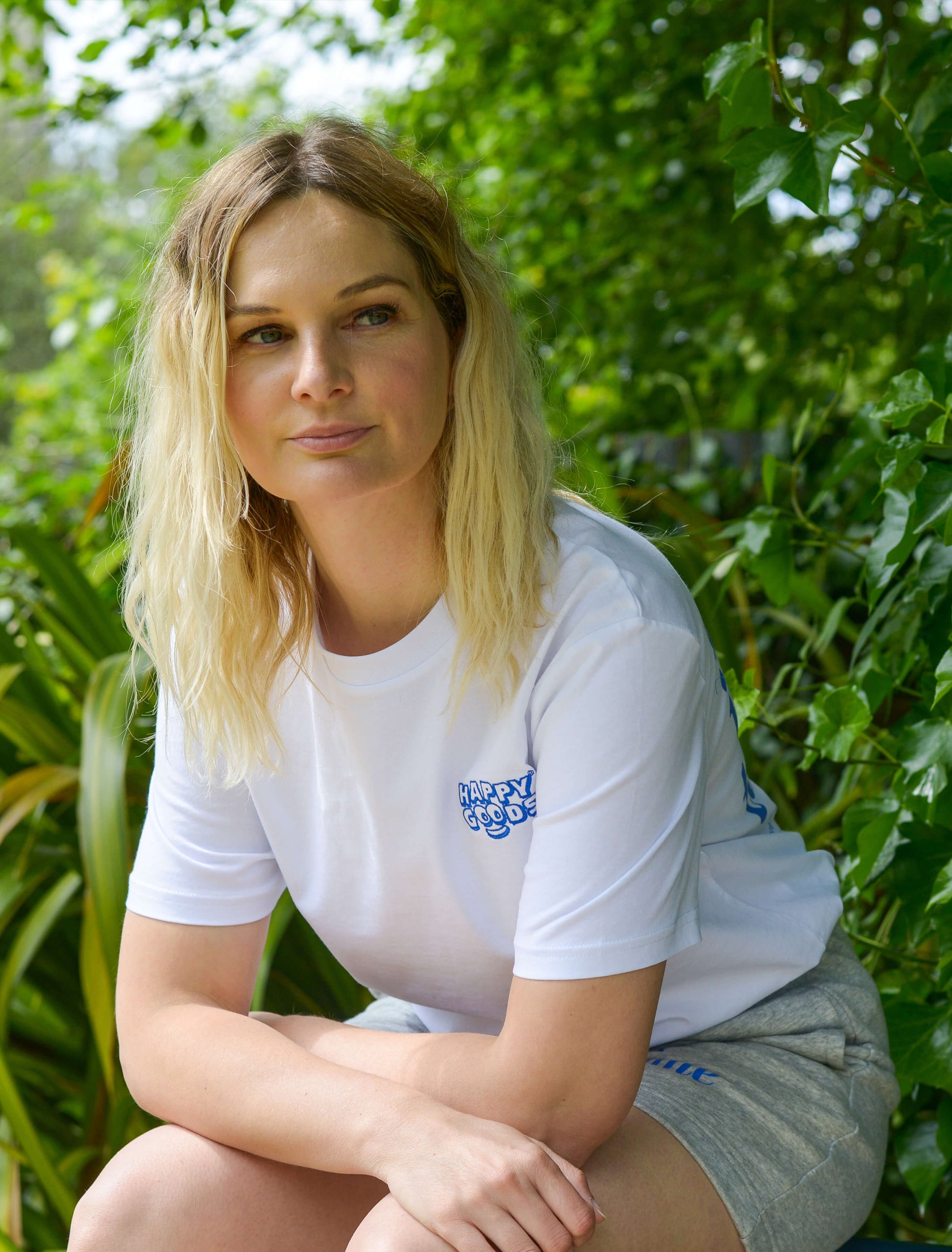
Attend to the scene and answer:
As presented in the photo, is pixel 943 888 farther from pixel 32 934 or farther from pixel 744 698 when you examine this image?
pixel 32 934

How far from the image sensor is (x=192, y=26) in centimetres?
251

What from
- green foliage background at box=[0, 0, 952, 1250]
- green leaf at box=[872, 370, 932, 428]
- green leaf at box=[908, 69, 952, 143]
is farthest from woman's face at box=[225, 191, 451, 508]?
green leaf at box=[908, 69, 952, 143]

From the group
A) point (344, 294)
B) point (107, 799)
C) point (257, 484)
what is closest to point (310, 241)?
point (344, 294)

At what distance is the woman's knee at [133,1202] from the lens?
3.58ft

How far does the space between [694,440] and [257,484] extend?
5.49 ft

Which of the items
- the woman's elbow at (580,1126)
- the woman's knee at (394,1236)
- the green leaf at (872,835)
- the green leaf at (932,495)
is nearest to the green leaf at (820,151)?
the green leaf at (932,495)

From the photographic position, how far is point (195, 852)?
1354 millimetres

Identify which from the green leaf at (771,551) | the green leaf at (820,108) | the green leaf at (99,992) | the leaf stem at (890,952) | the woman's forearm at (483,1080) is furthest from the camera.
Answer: the green leaf at (99,992)

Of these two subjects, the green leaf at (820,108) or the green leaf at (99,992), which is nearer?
the green leaf at (820,108)

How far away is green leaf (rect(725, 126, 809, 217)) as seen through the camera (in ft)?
3.85

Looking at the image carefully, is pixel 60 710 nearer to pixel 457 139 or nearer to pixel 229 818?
pixel 229 818

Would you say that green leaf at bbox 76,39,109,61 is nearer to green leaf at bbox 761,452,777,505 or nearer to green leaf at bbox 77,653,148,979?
green leaf at bbox 77,653,148,979

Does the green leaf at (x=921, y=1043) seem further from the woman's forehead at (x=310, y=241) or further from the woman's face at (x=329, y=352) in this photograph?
the woman's forehead at (x=310, y=241)

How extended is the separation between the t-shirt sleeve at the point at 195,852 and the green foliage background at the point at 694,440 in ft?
1.15
